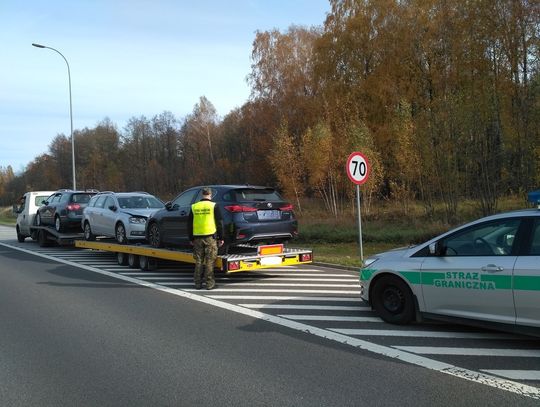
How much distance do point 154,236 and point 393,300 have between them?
7.30m

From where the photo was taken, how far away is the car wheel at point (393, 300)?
6.66 m

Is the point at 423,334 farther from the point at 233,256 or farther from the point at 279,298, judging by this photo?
the point at 233,256

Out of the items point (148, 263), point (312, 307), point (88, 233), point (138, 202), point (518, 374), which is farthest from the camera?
point (88, 233)

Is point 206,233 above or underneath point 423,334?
above

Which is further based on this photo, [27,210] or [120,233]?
[27,210]

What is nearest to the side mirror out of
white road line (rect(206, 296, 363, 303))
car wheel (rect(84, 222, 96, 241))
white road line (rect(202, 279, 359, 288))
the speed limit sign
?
white road line (rect(206, 296, 363, 303))

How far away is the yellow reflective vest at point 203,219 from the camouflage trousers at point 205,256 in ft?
0.39

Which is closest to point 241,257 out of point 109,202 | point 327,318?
point 327,318

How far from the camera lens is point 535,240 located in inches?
218

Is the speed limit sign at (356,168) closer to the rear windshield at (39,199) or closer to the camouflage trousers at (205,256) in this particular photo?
the camouflage trousers at (205,256)

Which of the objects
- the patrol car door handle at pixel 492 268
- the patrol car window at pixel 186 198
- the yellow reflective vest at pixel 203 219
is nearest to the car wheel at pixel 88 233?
the patrol car window at pixel 186 198

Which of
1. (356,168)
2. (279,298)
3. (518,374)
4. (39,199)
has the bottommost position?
(518,374)

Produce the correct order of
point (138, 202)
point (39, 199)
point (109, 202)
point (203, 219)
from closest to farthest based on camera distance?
point (203, 219)
point (138, 202)
point (109, 202)
point (39, 199)

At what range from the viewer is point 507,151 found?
1917cm
